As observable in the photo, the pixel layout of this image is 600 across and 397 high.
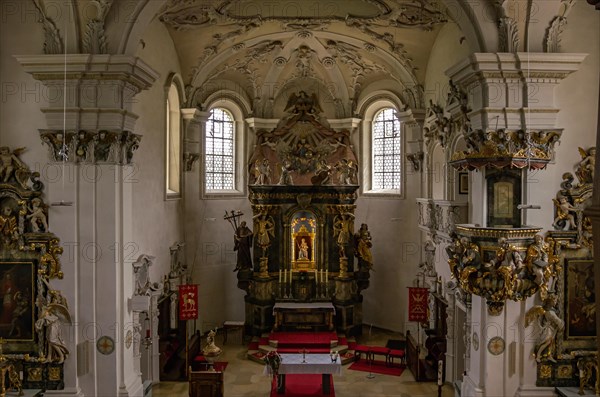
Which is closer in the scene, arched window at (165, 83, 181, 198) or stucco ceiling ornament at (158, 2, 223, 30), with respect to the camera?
stucco ceiling ornament at (158, 2, 223, 30)

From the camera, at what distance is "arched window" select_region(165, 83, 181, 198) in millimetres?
16516

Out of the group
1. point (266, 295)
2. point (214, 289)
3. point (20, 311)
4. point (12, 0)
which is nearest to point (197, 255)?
point (214, 289)

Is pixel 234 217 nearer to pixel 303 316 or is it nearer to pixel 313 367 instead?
pixel 303 316

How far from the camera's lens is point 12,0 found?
10375 mm

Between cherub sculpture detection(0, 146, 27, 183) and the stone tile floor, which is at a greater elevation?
cherub sculpture detection(0, 146, 27, 183)

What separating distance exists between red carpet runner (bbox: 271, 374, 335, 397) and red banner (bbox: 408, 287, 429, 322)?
3.05 metres

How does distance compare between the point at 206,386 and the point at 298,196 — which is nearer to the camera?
the point at 206,386

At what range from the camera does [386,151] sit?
19.8 m

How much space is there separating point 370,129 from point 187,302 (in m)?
9.09

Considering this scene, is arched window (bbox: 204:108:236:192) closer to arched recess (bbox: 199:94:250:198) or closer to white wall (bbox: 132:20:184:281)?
arched recess (bbox: 199:94:250:198)

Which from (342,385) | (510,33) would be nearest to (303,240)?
(342,385)

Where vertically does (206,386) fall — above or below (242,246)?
below

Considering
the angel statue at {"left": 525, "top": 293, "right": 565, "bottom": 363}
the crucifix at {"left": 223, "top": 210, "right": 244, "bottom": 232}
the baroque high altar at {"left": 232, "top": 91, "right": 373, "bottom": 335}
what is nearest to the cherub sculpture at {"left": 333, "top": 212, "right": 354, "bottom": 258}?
the baroque high altar at {"left": 232, "top": 91, "right": 373, "bottom": 335}

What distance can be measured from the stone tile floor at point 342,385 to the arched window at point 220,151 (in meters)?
6.15
